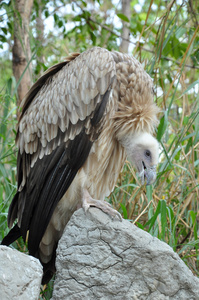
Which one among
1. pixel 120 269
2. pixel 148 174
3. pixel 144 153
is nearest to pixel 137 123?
pixel 144 153

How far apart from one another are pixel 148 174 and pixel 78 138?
1.65 feet

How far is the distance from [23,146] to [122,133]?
712 mm

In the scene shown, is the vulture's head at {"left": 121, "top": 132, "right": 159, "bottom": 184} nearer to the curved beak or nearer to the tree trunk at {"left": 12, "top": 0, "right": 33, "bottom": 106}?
the curved beak

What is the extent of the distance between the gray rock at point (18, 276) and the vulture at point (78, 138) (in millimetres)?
819

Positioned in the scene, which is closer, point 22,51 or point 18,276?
point 18,276

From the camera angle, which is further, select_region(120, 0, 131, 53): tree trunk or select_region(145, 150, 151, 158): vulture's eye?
select_region(120, 0, 131, 53): tree trunk

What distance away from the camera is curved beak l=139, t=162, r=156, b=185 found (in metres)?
2.95

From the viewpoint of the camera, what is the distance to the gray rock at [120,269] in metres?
2.26

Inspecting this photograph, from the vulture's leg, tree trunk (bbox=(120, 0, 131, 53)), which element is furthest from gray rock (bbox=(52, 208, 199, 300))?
tree trunk (bbox=(120, 0, 131, 53))

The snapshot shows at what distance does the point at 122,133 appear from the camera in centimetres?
303

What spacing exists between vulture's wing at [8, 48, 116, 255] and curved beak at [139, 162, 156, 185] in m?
0.41

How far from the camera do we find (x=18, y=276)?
1879 millimetres

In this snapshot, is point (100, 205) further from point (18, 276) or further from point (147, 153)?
point (18, 276)

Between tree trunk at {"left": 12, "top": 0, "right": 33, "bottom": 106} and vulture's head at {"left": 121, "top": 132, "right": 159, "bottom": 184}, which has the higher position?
tree trunk at {"left": 12, "top": 0, "right": 33, "bottom": 106}
